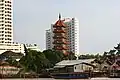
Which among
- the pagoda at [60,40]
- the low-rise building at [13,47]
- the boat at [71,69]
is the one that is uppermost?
the pagoda at [60,40]

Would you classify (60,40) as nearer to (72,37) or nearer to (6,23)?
(6,23)

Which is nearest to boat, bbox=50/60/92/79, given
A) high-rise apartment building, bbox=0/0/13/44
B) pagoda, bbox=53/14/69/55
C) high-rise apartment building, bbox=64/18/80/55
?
pagoda, bbox=53/14/69/55

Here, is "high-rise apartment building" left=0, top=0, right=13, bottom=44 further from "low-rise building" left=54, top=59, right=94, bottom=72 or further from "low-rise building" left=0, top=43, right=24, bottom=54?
"low-rise building" left=54, top=59, right=94, bottom=72

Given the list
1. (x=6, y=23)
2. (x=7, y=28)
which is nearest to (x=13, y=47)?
(x=7, y=28)

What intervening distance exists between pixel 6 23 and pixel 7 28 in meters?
1.69

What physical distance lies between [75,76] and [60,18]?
37.0 m

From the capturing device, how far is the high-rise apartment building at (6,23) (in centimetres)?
10250

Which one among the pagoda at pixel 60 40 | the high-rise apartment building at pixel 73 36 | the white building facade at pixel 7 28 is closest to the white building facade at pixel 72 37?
the high-rise apartment building at pixel 73 36

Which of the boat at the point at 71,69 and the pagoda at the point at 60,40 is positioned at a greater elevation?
the pagoda at the point at 60,40

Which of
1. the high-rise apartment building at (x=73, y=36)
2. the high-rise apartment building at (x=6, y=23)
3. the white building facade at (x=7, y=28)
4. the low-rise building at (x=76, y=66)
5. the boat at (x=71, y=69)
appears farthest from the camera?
the high-rise apartment building at (x=73, y=36)

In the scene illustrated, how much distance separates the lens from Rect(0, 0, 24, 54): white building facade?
10088 centimetres

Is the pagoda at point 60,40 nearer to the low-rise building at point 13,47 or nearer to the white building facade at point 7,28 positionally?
the low-rise building at point 13,47

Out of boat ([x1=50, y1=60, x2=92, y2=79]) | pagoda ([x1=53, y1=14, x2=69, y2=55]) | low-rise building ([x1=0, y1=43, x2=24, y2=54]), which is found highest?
pagoda ([x1=53, y1=14, x2=69, y2=55])

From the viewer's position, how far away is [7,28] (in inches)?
4097
